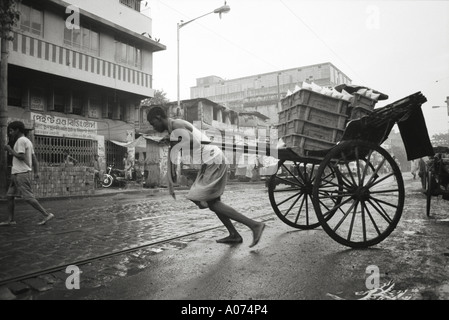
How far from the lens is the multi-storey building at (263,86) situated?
4997 cm

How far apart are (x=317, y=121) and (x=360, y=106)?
0.61 metres

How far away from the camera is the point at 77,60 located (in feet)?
52.2

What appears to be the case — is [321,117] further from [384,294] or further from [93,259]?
[93,259]

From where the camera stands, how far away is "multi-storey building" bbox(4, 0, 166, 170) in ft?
47.4

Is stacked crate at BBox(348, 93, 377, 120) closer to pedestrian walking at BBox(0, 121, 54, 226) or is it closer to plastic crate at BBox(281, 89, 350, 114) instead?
plastic crate at BBox(281, 89, 350, 114)

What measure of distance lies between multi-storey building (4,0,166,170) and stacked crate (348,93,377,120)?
41.0 feet

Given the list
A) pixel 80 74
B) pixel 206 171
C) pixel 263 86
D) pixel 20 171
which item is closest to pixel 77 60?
pixel 80 74

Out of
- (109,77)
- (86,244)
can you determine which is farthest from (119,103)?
(86,244)

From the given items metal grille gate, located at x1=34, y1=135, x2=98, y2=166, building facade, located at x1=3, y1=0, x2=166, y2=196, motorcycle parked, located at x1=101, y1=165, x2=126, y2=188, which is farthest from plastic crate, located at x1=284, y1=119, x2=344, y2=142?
motorcycle parked, located at x1=101, y1=165, x2=126, y2=188
